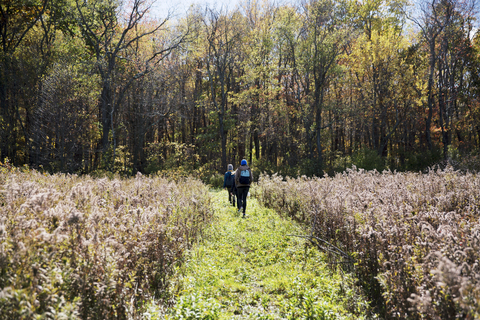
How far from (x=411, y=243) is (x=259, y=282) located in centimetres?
274

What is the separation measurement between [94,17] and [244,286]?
80.1 ft

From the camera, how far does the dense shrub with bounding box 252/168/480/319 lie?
9.48 ft

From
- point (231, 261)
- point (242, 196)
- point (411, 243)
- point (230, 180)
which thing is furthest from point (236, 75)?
point (411, 243)

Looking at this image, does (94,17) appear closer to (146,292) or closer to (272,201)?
(272,201)

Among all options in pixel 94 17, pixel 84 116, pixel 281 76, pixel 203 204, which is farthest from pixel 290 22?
pixel 203 204

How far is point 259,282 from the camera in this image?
17.5ft

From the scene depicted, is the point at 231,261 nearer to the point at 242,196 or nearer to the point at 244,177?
the point at 244,177

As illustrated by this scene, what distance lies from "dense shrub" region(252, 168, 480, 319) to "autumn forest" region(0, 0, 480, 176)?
51.9 ft

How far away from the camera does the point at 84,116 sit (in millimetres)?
19266

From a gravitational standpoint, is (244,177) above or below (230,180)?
above

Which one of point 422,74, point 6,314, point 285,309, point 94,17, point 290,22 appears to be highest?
point 290,22

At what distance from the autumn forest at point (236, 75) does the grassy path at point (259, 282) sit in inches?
651

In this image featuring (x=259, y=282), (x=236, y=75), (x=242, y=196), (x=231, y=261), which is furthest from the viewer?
(x=236, y=75)

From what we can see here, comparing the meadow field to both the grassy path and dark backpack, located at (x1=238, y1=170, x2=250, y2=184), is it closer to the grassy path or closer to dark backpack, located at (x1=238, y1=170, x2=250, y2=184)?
the grassy path
